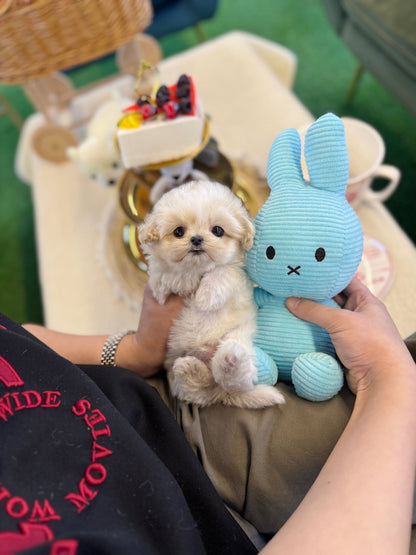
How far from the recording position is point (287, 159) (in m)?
0.48

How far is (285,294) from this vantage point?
0.50 metres

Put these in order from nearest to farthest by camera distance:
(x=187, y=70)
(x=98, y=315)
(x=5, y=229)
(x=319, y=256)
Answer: (x=319, y=256)
(x=98, y=315)
(x=187, y=70)
(x=5, y=229)

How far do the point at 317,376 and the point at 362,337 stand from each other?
69mm

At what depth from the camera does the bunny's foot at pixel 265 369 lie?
18.8 inches

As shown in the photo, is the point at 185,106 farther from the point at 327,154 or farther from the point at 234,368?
the point at 234,368

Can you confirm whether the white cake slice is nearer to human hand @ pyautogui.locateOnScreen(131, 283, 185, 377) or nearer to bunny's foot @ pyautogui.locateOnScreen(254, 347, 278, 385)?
human hand @ pyautogui.locateOnScreen(131, 283, 185, 377)

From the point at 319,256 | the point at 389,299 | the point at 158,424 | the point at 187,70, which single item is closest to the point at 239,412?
the point at 158,424

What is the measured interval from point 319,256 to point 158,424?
289 mm

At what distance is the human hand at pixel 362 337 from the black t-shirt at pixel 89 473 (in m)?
0.22

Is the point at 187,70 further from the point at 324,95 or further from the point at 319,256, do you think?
the point at 319,256

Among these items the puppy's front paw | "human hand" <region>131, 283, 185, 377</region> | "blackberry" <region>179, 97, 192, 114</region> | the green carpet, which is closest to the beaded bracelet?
"human hand" <region>131, 283, 185, 377</region>

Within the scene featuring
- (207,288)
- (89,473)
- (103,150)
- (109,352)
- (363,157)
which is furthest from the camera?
(103,150)

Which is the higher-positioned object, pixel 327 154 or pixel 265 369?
pixel 327 154

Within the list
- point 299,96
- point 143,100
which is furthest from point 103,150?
point 299,96
